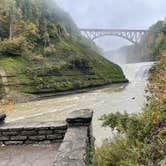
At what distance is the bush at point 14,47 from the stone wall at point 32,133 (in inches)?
1487

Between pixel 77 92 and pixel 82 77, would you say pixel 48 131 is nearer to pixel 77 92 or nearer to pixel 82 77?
pixel 77 92

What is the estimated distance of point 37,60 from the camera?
4641 centimetres

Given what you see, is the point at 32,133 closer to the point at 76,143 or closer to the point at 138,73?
the point at 76,143

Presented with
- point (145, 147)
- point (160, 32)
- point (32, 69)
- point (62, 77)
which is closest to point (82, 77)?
point (62, 77)

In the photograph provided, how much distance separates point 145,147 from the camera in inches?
291

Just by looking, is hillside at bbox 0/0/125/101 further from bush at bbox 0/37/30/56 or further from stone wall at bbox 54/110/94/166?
stone wall at bbox 54/110/94/166

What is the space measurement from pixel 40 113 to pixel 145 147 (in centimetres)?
1903

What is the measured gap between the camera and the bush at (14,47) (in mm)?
43312

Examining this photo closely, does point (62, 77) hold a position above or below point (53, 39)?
below

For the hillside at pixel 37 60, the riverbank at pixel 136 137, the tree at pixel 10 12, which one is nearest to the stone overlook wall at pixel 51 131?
the riverbank at pixel 136 137

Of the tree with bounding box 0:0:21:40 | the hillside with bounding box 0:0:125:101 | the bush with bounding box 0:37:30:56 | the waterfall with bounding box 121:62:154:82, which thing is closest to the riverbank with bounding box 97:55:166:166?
the hillside with bounding box 0:0:125:101

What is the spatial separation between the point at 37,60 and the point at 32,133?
40.7m

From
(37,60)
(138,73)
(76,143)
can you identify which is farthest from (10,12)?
(76,143)

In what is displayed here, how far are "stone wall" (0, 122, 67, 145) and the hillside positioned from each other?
96.2ft
